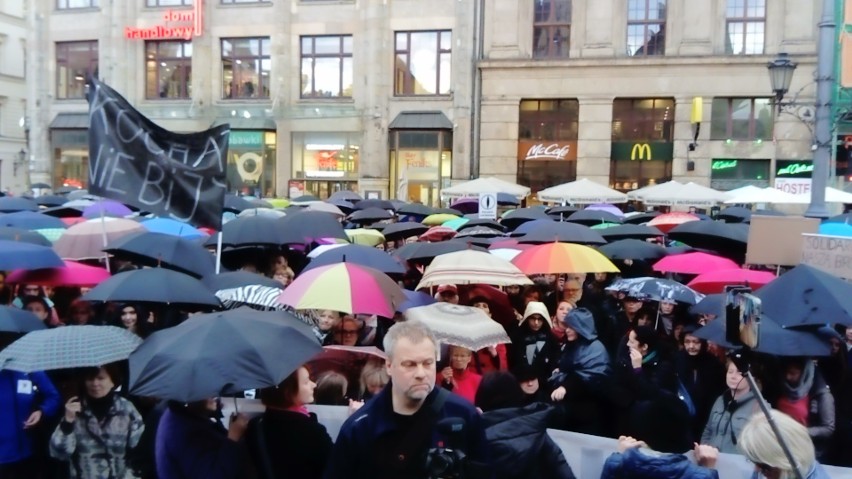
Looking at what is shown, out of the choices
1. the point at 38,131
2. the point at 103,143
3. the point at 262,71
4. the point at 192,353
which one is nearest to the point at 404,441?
the point at 192,353

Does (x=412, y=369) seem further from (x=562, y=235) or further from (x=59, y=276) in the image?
(x=562, y=235)

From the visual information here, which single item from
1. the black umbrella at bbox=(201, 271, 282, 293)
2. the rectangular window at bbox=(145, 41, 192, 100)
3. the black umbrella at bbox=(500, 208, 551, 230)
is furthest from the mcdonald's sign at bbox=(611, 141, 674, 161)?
the black umbrella at bbox=(201, 271, 282, 293)

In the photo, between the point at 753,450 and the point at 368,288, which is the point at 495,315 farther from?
the point at 753,450

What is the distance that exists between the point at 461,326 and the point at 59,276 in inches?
183

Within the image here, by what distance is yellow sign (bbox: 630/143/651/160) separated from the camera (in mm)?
31312

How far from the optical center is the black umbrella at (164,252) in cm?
845

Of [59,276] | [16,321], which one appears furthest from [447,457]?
[59,276]

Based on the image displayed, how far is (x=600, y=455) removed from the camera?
496 centimetres

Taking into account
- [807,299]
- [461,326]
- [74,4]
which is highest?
[74,4]

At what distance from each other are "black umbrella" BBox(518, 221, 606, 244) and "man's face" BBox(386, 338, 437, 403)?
6.55 meters

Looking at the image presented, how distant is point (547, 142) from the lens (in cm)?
3225

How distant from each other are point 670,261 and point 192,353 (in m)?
6.76

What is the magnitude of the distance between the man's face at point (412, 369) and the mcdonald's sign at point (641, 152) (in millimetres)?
29175

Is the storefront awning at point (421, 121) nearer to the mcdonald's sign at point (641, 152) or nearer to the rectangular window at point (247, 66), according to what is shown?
the rectangular window at point (247, 66)
